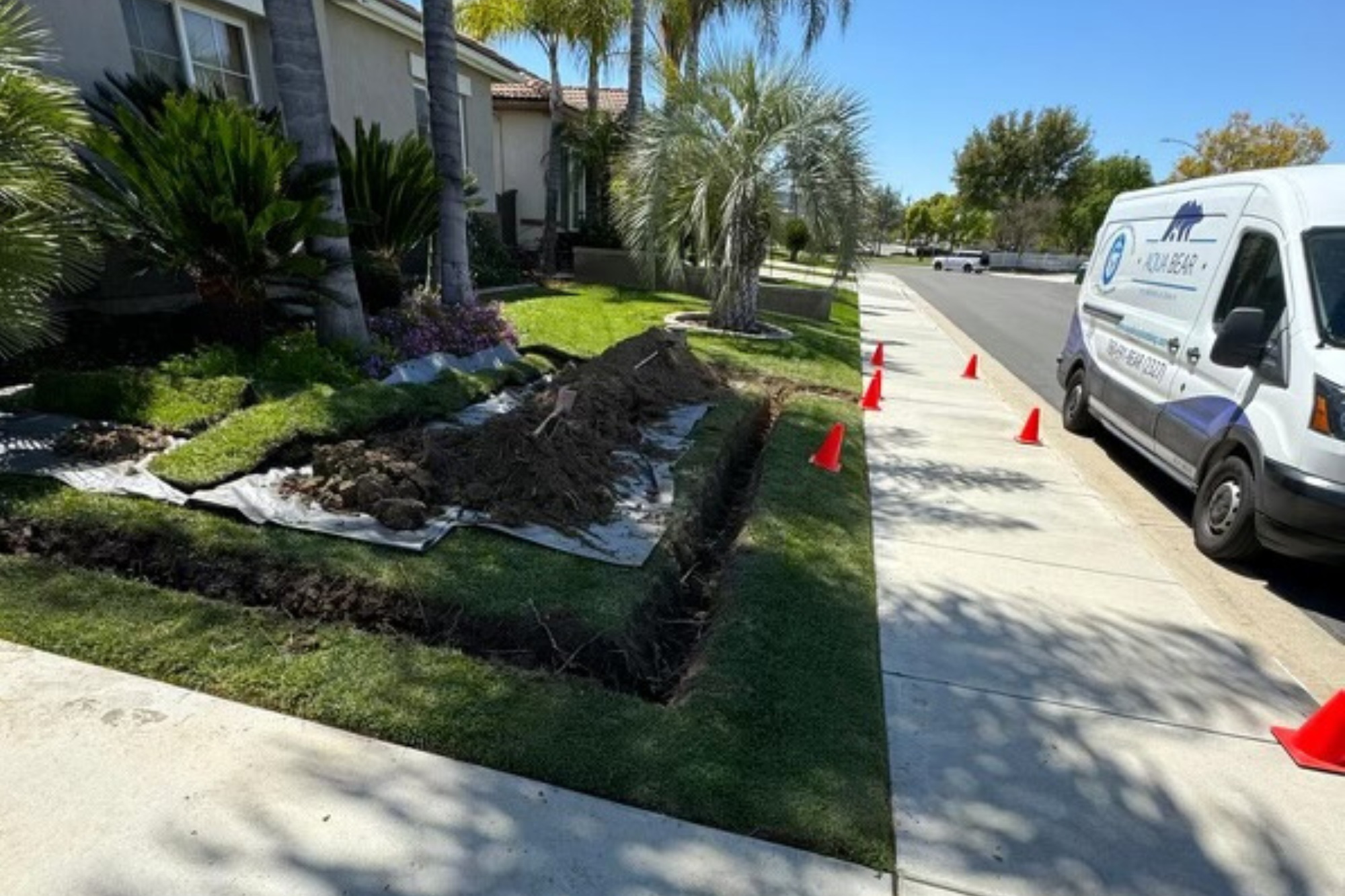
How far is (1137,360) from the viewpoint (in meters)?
6.06

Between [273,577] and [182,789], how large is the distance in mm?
1225

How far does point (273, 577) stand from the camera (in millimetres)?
3219

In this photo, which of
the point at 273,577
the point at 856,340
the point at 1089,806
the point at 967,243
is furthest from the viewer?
the point at 967,243

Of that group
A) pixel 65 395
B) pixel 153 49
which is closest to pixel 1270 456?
pixel 65 395

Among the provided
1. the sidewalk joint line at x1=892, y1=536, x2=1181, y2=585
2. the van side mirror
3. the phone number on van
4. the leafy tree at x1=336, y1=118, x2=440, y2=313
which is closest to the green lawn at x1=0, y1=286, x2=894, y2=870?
the sidewalk joint line at x1=892, y1=536, x2=1181, y2=585

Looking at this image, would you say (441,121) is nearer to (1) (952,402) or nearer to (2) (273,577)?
(2) (273,577)

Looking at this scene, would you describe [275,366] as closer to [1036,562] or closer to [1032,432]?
[1036,562]

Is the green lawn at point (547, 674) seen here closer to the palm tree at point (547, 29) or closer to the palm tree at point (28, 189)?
the palm tree at point (28, 189)

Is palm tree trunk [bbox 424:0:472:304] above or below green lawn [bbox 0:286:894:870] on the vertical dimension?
above

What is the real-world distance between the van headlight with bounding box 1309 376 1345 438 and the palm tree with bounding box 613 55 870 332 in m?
7.11

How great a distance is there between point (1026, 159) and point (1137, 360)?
60290mm

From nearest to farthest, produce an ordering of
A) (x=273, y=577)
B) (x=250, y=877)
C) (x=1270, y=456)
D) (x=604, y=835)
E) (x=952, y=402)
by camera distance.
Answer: (x=250, y=877), (x=604, y=835), (x=273, y=577), (x=1270, y=456), (x=952, y=402)

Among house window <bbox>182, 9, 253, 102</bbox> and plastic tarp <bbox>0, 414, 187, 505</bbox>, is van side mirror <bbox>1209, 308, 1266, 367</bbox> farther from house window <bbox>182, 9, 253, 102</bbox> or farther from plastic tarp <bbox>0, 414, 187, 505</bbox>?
house window <bbox>182, 9, 253, 102</bbox>

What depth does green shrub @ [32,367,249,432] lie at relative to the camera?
482 centimetres
